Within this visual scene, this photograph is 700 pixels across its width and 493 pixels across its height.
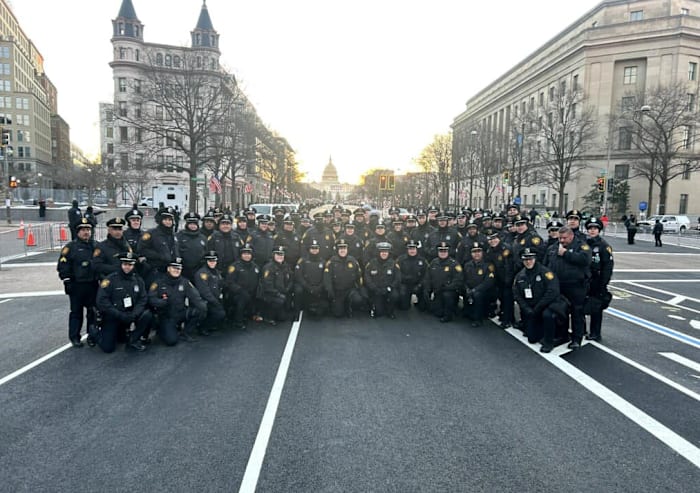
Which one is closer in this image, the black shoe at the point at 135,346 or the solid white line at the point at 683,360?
the solid white line at the point at 683,360

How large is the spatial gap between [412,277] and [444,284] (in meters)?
0.79

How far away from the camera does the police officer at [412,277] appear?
32.9 ft

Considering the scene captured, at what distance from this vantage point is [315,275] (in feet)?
31.8

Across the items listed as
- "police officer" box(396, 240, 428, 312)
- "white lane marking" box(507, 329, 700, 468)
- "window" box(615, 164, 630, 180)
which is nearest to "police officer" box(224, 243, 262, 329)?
"police officer" box(396, 240, 428, 312)

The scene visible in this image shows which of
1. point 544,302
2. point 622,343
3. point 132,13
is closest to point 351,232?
point 544,302

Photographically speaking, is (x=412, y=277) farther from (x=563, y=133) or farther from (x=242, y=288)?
(x=563, y=133)

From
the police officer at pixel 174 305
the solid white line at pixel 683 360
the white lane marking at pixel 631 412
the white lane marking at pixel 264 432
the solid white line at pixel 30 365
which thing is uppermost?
the police officer at pixel 174 305

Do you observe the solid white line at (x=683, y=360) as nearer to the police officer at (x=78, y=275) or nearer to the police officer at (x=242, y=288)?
the police officer at (x=242, y=288)

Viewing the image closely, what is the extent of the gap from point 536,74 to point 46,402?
76.3 metres

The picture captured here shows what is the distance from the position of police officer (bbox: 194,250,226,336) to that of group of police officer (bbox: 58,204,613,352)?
0.8 inches

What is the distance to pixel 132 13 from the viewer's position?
7081cm

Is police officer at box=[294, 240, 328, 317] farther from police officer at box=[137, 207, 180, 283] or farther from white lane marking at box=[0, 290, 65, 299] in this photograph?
white lane marking at box=[0, 290, 65, 299]

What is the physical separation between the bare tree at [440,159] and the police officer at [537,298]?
50142 millimetres

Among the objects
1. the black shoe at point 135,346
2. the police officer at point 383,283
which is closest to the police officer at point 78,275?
the black shoe at point 135,346
